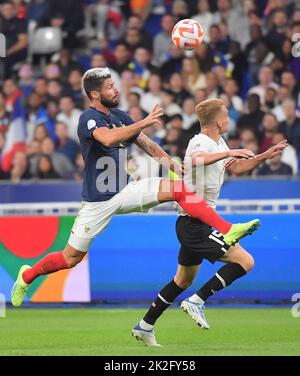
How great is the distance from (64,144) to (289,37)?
13.5 ft

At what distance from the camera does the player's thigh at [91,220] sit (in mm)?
10258

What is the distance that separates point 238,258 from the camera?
9.92 metres

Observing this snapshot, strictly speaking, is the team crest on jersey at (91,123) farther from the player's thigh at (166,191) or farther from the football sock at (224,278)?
the football sock at (224,278)

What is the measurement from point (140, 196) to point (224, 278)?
1094mm

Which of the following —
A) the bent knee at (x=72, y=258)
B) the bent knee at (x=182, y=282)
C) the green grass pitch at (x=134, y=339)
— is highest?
the bent knee at (x=72, y=258)

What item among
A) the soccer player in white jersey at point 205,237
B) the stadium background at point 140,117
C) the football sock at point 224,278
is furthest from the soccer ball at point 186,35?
Result: the football sock at point 224,278

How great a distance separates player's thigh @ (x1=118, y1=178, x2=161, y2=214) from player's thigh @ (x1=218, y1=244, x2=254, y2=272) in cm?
82

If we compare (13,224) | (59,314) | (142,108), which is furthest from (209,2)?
(59,314)

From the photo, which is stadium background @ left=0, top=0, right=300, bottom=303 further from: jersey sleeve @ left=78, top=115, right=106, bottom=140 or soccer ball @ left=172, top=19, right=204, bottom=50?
jersey sleeve @ left=78, top=115, right=106, bottom=140

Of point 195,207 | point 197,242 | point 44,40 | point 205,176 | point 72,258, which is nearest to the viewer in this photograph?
point 195,207

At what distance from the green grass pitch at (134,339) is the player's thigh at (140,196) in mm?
1309

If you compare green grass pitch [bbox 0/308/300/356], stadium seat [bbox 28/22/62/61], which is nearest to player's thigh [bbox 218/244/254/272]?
green grass pitch [bbox 0/308/300/356]

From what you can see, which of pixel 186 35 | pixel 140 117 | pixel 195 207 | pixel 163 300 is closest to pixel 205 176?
pixel 195 207

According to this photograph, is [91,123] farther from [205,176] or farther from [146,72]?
[146,72]
